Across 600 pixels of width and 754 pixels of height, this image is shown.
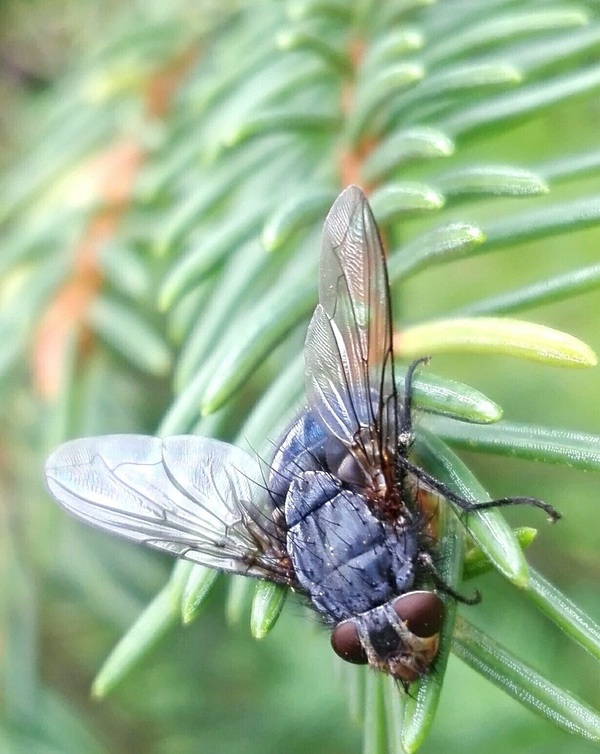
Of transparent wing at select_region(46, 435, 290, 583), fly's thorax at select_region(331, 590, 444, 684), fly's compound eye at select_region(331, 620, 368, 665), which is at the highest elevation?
fly's thorax at select_region(331, 590, 444, 684)

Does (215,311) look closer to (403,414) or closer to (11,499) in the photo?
(403,414)


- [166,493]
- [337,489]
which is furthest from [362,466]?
[166,493]

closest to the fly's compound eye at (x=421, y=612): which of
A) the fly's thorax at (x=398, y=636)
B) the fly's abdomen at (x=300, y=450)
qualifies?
the fly's thorax at (x=398, y=636)

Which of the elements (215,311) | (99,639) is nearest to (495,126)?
(215,311)

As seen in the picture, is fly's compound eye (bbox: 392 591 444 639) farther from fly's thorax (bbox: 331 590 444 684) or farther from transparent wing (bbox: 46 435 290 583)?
transparent wing (bbox: 46 435 290 583)

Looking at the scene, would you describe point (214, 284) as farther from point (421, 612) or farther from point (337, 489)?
point (421, 612)

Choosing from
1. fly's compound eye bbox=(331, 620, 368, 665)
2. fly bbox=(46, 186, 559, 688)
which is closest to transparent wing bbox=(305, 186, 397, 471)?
fly bbox=(46, 186, 559, 688)
